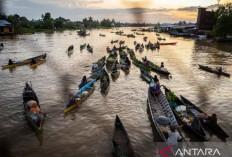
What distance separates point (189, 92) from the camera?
1856cm

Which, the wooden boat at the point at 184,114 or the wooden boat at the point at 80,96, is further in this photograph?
the wooden boat at the point at 80,96

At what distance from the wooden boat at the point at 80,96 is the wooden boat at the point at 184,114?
7.39m

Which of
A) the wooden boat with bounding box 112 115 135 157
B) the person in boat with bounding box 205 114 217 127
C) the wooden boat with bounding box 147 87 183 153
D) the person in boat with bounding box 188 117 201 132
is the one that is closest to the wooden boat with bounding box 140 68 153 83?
the wooden boat with bounding box 147 87 183 153

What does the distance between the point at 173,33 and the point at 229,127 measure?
85.2 metres

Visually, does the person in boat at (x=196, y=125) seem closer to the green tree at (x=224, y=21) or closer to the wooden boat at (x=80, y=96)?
the wooden boat at (x=80, y=96)

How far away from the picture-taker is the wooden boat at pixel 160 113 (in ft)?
35.9

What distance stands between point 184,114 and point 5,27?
246ft

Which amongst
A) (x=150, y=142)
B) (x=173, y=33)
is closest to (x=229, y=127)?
(x=150, y=142)

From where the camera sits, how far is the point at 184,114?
12.9m

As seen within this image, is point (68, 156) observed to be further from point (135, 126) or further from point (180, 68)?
point (180, 68)

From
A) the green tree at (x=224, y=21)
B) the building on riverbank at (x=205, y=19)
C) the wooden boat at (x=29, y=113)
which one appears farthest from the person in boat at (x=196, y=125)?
the building on riverbank at (x=205, y=19)

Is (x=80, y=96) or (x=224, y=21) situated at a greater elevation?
(x=224, y=21)

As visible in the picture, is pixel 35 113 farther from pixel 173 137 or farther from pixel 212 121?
pixel 212 121

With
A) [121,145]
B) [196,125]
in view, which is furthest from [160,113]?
[121,145]
